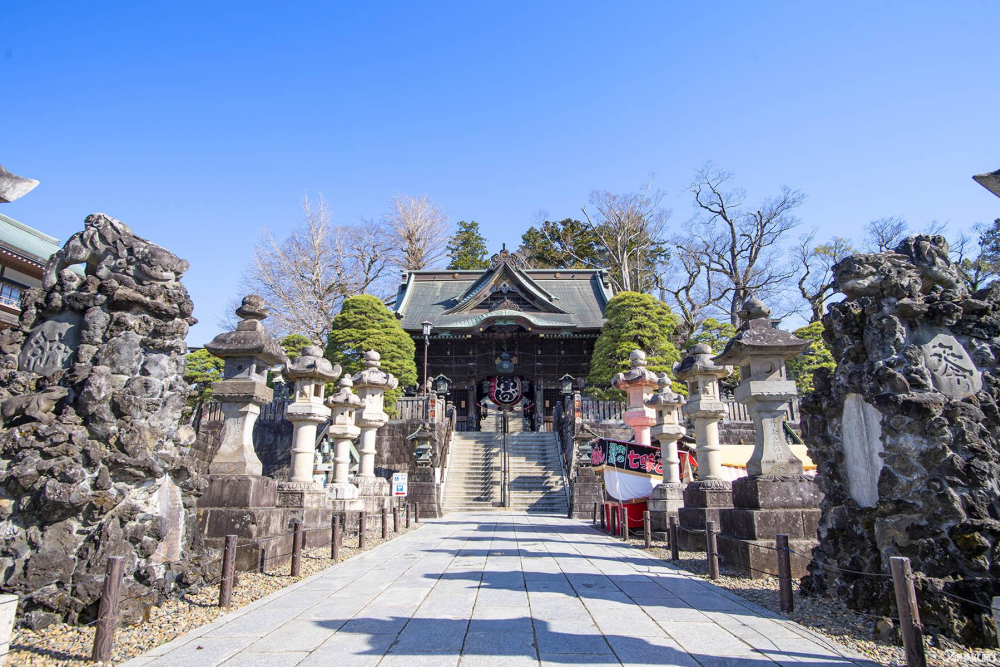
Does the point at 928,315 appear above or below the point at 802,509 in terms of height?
above

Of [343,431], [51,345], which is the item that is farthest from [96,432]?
[343,431]

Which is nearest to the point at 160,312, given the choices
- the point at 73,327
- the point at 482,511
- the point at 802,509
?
the point at 73,327

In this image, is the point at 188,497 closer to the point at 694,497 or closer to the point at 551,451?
the point at 694,497

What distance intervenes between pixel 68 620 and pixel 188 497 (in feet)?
4.82

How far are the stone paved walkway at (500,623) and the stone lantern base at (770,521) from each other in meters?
0.72

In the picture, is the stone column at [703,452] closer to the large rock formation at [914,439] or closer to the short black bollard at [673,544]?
the short black bollard at [673,544]

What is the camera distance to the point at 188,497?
575cm

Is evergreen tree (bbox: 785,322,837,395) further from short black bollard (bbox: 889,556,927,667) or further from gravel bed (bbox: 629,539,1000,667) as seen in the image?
short black bollard (bbox: 889,556,927,667)

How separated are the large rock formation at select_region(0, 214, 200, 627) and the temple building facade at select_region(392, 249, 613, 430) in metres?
21.9

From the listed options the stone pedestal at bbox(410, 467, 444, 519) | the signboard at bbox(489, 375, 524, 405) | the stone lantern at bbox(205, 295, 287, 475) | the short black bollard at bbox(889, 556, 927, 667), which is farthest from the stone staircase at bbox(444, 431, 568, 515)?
the short black bollard at bbox(889, 556, 927, 667)

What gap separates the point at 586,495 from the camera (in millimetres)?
17531

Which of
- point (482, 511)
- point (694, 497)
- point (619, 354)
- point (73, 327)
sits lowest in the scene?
point (482, 511)

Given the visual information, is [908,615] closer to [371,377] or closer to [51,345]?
[51,345]

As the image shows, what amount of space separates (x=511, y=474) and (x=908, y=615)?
17.5 m
